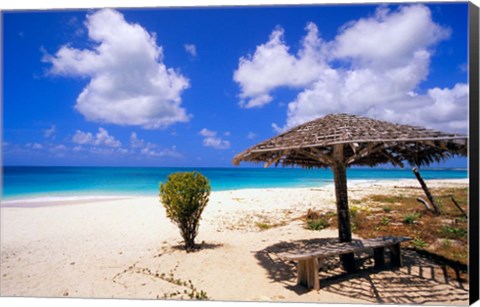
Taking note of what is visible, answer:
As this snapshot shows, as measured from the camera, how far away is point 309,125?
200 inches

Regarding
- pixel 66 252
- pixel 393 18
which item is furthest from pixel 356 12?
pixel 66 252

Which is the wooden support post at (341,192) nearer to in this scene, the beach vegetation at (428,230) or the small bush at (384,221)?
the beach vegetation at (428,230)

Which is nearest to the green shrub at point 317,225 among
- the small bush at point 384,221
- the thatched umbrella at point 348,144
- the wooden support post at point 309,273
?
the small bush at point 384,221

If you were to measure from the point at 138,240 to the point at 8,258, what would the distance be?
2.48 m

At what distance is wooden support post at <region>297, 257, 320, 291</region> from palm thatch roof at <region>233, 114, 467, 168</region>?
5.01 ft

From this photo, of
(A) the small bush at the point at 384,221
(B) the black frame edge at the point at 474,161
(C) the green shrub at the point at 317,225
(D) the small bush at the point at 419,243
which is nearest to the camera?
(B) the black frame edge at the point at 474,161

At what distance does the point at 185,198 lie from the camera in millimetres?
5914

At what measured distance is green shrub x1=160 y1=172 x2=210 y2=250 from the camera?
587cm

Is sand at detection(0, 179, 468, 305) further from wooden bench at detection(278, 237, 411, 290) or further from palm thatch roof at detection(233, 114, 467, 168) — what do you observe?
palm thatch roof at detection(233, 114, 467, 168)

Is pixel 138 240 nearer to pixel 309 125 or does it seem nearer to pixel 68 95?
pixel 68 95

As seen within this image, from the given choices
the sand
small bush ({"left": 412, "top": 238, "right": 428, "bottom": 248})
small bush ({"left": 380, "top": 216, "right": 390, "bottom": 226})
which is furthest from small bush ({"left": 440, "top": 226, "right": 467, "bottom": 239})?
the sand

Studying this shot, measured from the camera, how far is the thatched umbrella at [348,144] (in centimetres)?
400

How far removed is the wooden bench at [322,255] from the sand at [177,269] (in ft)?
0.52

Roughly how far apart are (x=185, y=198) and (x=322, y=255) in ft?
9.27
